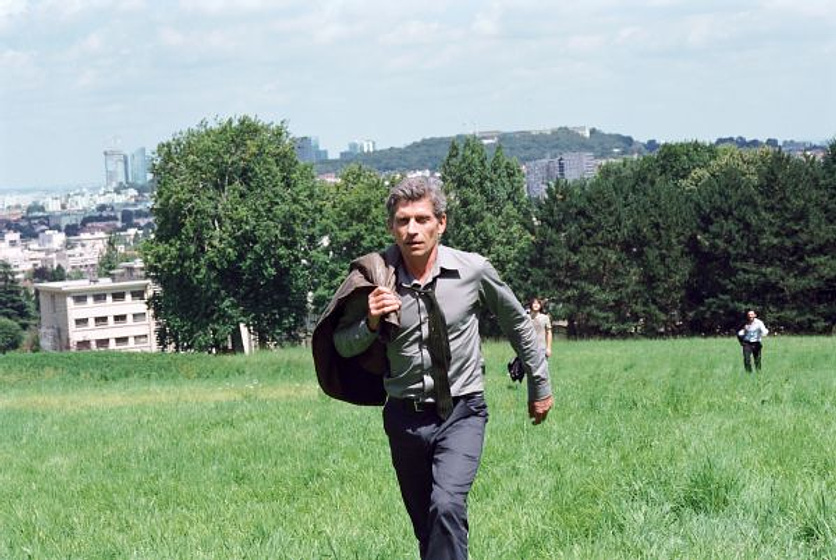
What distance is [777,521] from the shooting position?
605 centimetres

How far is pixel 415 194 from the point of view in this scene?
5.26m

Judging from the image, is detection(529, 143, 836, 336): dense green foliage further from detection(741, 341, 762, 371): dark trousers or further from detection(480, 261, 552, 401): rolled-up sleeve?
detection(480, 261, 552, 401): rolled-up sleeve

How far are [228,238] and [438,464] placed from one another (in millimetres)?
54921

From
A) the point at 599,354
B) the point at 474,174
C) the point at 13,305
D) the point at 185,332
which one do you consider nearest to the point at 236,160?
the point at 185,332

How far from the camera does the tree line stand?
59969 millimetres

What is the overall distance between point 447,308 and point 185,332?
56.6m

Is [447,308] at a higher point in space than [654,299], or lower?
higher

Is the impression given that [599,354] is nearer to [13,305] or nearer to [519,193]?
[519,193]

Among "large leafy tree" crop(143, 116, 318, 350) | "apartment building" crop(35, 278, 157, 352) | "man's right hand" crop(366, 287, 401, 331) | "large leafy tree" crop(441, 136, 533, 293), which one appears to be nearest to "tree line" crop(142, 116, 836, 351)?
"large leafy tree" crop(143, 116, 318, 350)

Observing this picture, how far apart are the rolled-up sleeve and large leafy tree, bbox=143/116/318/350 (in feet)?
175

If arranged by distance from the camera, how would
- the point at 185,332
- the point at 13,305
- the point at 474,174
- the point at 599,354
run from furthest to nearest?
1. the point at 13,305
2. the point at 474,174
3. the point at 185,332
4. the point at 599,354

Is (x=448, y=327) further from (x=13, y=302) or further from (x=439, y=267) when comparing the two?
(x=13, y=302)

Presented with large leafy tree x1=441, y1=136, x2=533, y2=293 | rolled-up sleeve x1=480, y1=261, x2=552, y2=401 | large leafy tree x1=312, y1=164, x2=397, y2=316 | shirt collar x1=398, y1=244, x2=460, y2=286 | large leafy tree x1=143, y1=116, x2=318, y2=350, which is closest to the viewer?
shirt collar x1=398, y1=244, x2=460, y2=286

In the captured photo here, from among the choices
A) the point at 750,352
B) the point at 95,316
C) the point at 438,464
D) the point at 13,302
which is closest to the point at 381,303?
the point at 438,464
